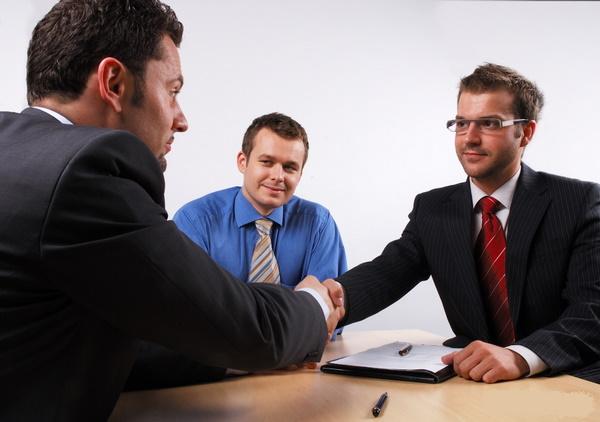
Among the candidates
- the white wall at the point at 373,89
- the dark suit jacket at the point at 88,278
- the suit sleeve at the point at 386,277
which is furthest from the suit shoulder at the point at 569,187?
the white wall at the point at 373,89

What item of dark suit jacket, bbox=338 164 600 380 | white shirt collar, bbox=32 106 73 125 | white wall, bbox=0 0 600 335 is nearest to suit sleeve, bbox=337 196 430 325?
dark suit jacket, bbox=338 164 600 380

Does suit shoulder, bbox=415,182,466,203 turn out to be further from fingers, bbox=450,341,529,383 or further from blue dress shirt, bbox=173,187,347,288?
fingers, bbox=450,341,529,383

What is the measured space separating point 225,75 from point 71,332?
10.6 ft

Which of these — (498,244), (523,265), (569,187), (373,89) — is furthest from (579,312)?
(373,89)

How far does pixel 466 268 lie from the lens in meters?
2.15

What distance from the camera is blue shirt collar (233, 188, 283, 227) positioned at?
286 cm

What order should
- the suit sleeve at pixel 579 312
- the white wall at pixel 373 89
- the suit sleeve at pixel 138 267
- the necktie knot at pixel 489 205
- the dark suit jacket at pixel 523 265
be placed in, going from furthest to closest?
1. the white wall at pixel 373 89
2. the necktie knot at pixel 489 205
3. the dark suit jacket at pixel 523 265
4. the suit sleeve at pixel 579 312
5. the suit sleeve at pixel 138 267

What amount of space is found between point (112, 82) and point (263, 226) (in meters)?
1.69

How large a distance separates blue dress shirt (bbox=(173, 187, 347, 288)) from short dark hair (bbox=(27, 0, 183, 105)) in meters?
1.62

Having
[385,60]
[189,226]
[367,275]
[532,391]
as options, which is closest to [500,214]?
[367,275]

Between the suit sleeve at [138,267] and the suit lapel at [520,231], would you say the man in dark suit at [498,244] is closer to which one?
the suit lapel at [520,231]

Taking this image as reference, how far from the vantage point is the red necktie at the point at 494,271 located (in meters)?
2.11

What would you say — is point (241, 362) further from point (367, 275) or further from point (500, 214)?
point (500, 214)

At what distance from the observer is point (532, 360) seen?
1479mm
